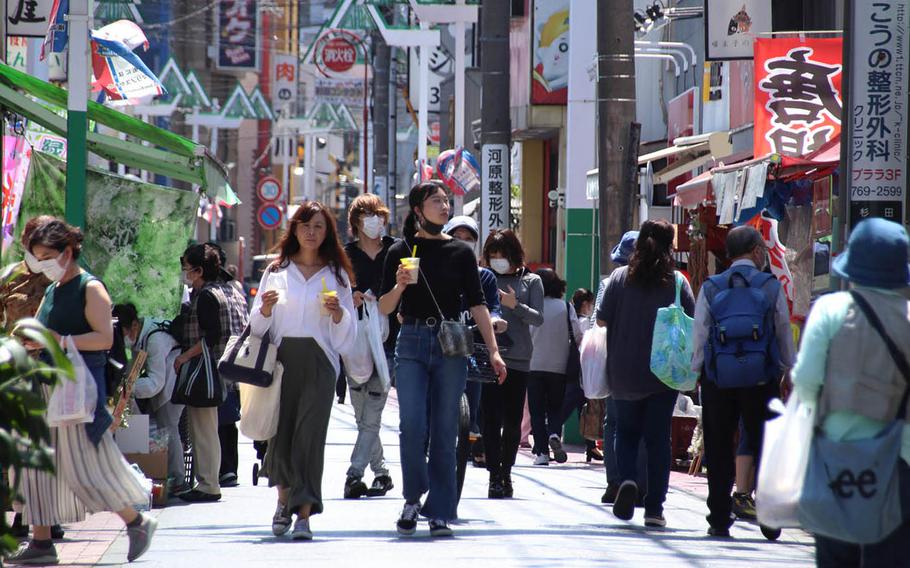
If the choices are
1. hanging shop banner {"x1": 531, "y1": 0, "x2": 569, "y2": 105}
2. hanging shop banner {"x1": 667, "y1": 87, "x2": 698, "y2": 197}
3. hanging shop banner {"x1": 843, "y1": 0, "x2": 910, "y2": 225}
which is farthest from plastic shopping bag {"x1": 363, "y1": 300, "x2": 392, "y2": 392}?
hanging shop banner {"x1": 531, "y1": 0, "x2": 569, "y2": 105}

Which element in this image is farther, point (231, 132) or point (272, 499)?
point (231, 132)

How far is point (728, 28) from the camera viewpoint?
15844 millimetres

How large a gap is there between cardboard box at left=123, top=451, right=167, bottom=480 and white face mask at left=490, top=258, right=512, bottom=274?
2903 millimetres

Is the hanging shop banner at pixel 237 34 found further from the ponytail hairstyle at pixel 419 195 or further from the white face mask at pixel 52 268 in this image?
the white face mask at pixel 52 268

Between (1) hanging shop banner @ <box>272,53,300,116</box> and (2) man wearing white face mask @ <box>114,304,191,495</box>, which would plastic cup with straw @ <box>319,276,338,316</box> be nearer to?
(2) man wearing white face mask @ <box>114,304,191,495</box>

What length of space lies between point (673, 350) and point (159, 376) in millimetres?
3923

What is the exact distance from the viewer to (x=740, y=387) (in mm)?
9711

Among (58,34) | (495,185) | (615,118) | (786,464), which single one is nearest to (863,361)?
(786,464)

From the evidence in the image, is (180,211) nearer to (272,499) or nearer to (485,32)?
(272,499)

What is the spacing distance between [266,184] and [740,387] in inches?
1764

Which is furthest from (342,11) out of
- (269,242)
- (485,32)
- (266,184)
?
(269,242)

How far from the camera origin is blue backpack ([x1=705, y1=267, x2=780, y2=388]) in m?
9.65

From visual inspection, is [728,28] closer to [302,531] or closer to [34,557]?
[302,531]

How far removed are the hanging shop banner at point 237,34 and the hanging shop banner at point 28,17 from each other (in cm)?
5737
